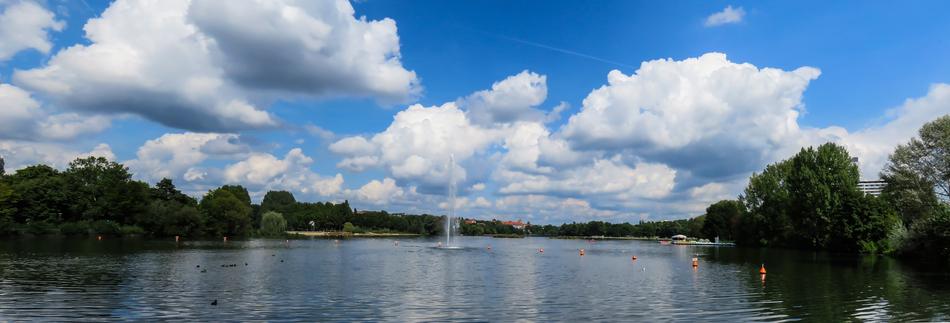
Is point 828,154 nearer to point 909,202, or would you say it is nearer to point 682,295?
point 909,202

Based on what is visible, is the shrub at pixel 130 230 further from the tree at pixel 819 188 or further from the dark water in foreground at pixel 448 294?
the tree at pixel 819 188

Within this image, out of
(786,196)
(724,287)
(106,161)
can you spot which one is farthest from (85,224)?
(786,196)

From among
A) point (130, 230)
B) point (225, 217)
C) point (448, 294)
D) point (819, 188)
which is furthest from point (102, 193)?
point (819, 188)

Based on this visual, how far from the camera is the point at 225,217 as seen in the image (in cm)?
15838

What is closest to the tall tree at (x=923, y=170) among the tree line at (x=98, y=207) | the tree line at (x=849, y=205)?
the tree line at (x=849, y=205)

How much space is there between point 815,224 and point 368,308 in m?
93.1

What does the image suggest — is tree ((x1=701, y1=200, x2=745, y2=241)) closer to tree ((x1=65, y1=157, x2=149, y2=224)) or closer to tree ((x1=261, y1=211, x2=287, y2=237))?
tree ((x1=261, y1=211, x2=287, y2=237))

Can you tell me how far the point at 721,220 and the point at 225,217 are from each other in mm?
130648

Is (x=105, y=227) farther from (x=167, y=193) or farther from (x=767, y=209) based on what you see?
(x=767, y=209)

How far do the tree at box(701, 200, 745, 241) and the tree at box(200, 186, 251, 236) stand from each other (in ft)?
413

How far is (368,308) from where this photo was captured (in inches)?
1074

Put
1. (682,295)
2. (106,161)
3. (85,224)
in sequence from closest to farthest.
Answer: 1. (682,295)
2. (85,224)
3. (106,161)

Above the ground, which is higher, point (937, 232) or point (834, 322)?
point (937, 232)

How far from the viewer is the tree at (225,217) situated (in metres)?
156
